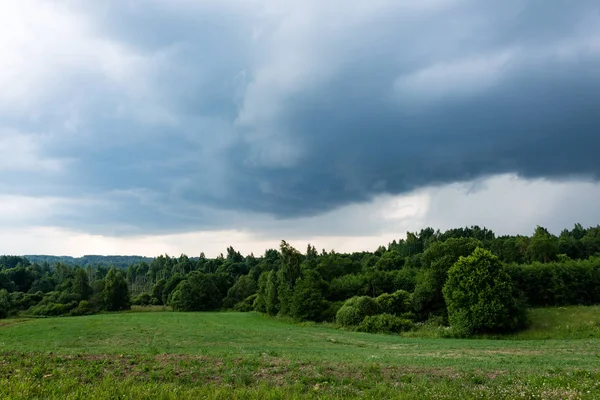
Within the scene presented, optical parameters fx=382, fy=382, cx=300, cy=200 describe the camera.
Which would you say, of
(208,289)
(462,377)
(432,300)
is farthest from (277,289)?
(462,377)

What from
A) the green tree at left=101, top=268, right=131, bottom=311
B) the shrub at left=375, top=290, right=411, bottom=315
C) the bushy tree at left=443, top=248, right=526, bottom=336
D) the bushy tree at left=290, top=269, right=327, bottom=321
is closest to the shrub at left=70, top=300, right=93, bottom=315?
the green tree at left=101, top=268, right=131, bottom=311

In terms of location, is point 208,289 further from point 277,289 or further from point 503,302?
point 503,302

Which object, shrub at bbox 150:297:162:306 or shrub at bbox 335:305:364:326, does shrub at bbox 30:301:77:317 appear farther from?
shrub at bbox 335:305:364:326

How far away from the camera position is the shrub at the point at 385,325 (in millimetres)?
58900

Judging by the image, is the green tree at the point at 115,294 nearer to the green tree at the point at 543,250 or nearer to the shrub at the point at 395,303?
the shrub at the point at 395,303

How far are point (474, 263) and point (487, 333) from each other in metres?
9.60

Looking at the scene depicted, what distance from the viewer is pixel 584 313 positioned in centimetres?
5412

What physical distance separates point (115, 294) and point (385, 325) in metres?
96.2

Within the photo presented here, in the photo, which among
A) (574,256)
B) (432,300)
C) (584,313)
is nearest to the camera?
(584,313)

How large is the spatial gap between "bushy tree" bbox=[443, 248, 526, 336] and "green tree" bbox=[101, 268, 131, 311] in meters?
105

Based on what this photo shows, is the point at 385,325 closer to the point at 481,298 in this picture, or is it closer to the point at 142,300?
the point at 481,298

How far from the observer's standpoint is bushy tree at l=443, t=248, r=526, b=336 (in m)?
50.7

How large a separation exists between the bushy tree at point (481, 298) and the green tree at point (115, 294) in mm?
104841

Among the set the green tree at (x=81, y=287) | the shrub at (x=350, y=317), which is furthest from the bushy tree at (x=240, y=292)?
the shrub at (x=350, y=317)
